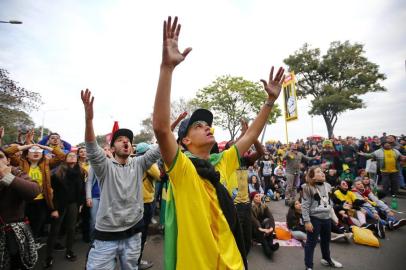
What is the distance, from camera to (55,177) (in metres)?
5.03

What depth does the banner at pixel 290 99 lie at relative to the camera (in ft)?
33.4

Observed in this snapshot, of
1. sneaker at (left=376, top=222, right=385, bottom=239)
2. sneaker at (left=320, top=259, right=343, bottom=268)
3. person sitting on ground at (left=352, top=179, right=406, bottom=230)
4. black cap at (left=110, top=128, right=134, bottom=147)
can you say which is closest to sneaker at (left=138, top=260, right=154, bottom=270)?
black cap at (left=110, top=128, right=134, bottom=147)

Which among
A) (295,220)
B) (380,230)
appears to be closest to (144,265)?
(295,220)

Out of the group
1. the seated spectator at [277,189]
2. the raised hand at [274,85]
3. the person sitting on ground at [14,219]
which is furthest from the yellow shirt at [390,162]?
the person sitting on ground at [14,219]

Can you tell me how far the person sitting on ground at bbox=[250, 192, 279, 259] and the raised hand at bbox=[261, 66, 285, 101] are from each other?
4243mm

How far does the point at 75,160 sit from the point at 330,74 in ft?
89.5

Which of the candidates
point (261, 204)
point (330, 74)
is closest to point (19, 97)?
point (261, 204)

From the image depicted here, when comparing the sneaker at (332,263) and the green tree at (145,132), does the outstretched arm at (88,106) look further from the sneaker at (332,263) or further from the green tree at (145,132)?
the green tree at (145,132)

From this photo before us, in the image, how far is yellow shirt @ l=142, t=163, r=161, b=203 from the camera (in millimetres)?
4738

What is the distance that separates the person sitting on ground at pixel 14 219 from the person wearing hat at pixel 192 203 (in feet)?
7.09

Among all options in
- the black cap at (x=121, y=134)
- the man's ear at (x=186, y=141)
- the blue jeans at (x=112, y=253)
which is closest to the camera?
the man's ear at (x=186, y=141)

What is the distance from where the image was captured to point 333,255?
5266mm

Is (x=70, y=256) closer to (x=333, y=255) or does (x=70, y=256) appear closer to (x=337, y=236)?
(x=333, y=255)

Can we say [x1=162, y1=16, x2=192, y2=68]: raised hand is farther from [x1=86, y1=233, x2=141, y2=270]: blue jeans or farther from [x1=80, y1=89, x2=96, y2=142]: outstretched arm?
[x1=86, y1=233, x2=141, y2=270]: blue jeans
